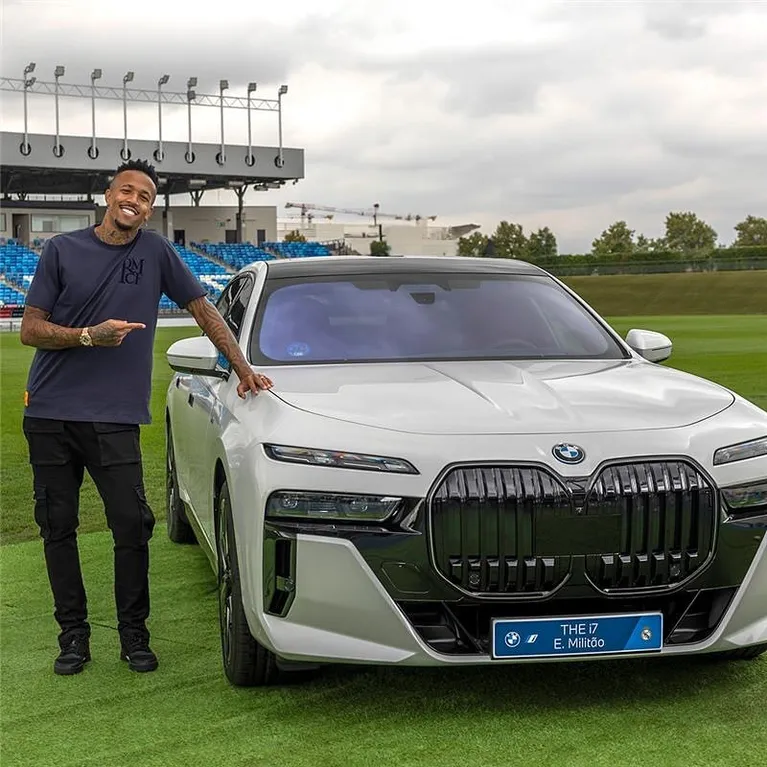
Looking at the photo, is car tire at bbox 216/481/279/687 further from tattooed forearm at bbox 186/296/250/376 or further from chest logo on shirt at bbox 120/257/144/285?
chest logo on shirt at bbox 120/257/144/285

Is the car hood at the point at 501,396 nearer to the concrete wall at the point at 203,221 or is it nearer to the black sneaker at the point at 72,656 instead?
the black sneaker at the point at 72,656

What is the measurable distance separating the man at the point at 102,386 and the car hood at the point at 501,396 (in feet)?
1.20

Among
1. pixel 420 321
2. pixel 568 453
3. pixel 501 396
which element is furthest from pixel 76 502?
pixel 568 453

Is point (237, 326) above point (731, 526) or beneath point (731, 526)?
above

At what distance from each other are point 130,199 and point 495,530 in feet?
6.69

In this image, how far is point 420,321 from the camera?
5512 mm

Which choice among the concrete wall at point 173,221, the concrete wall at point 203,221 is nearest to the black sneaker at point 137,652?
the concrete wall at point 173,221

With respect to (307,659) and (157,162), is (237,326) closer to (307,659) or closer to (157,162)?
(307,659)

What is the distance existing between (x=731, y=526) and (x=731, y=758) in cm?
73

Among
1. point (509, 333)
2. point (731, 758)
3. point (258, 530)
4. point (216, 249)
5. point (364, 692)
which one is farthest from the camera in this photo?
point (216, 249)

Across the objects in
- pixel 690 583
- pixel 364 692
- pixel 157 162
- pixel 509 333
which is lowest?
pixel 364 692

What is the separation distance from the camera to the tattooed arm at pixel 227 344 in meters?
4.67

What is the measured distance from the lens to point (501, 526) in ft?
12.6

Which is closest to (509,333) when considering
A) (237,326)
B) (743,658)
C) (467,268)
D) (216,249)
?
(467,268)
